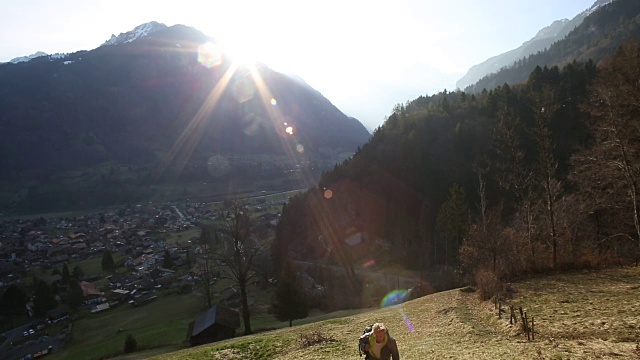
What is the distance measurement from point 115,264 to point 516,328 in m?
133

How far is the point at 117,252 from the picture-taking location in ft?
456

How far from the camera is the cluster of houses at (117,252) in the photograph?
8544 centimetres

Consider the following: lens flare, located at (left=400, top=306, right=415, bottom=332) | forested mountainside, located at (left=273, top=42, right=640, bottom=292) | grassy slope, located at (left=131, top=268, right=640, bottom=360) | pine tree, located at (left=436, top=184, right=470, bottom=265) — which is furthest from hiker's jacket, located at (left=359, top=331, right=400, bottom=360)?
pine tree, located at (left=436, top=184, right=470, bottom=265)

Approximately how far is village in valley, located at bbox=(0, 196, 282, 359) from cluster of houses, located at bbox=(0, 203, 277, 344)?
101 millimetres

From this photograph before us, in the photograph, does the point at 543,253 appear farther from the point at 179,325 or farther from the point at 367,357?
the point at 179,325

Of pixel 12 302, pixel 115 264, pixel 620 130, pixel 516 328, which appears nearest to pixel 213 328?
pixel 516 328

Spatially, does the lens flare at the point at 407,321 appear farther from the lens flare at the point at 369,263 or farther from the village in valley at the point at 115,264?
the lens flare at the point at 369,263

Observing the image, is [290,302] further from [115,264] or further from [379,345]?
[115,264]

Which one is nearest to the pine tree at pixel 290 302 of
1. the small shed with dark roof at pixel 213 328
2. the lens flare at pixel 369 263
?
the small shed with dark roof at pixel 213 328

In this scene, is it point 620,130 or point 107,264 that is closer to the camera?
point 620,130

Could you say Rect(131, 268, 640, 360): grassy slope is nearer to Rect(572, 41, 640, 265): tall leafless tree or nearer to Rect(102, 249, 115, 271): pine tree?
Rect(572, 41, 640, 265): tall leafless tree

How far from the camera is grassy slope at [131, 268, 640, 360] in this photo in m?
12.8

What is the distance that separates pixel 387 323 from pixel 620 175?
67.0 ft

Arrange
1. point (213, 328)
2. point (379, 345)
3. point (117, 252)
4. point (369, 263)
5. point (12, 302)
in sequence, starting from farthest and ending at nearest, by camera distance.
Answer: point (117, 252) < point (369, 263) < point (12, 302) < point (213, 328) < point (379, 345)
